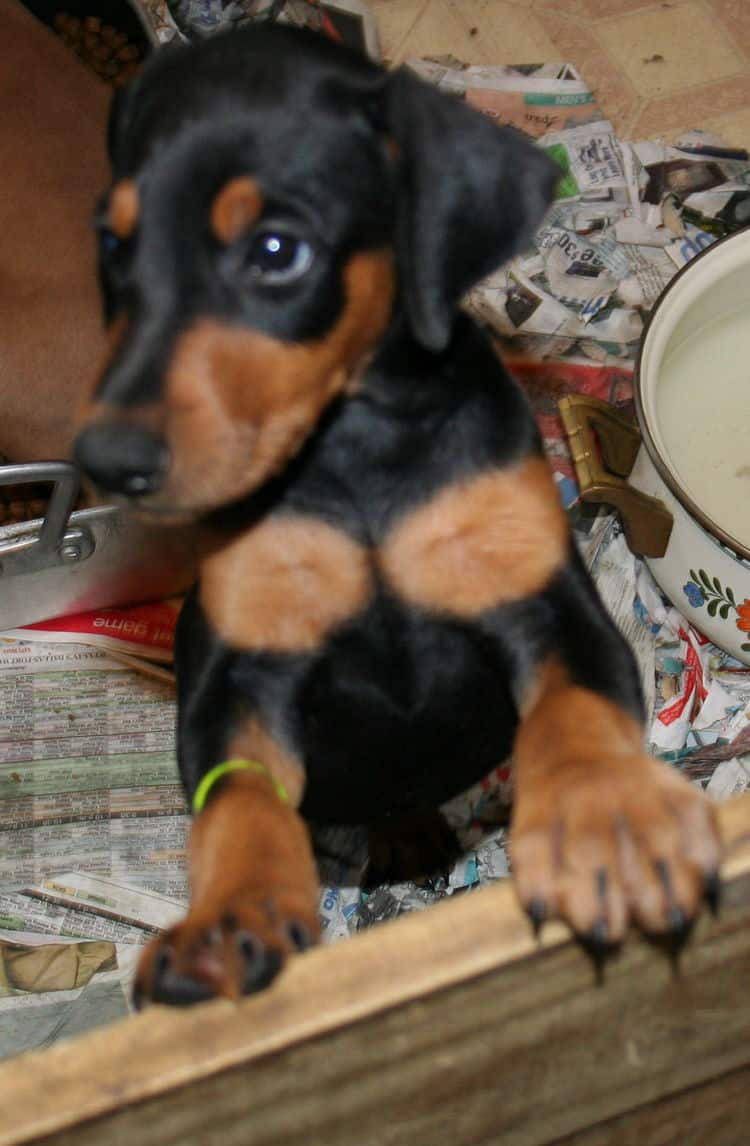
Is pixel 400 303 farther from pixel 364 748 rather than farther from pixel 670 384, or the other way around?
pixel 670 384

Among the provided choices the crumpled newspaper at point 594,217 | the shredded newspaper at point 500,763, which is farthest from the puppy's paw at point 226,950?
the crumpled newspaper at point 594,217

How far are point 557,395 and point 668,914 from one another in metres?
1.82

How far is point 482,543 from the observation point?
1320mm

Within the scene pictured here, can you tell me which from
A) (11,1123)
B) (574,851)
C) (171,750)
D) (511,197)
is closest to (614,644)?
(574,851)

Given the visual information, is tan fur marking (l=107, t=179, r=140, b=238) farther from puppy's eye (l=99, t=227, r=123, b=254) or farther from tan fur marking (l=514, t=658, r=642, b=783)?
tan fur marking (l=514, t=658, r=642, b=783)

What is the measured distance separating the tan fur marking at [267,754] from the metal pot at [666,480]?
41.5 inches

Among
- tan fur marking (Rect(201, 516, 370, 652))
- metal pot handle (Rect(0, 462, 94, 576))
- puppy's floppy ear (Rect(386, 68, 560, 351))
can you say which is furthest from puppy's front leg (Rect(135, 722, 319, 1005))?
metal pot handle (Rect(0, 462, 94, 576))

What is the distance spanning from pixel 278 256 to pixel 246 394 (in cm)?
13

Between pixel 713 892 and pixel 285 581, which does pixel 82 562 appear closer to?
pixel 285 581

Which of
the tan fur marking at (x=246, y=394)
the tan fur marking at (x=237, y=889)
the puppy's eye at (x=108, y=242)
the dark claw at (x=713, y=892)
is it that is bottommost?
the tan fur marking at (x=237, y=889)

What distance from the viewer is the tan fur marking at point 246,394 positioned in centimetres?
108

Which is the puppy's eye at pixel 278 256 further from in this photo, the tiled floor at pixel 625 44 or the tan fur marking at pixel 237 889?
the tiled floor at pixel 625 44

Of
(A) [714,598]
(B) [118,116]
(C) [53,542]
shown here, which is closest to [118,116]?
(B) [118,116]

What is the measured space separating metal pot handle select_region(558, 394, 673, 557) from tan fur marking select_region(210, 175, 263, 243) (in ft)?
4.39
